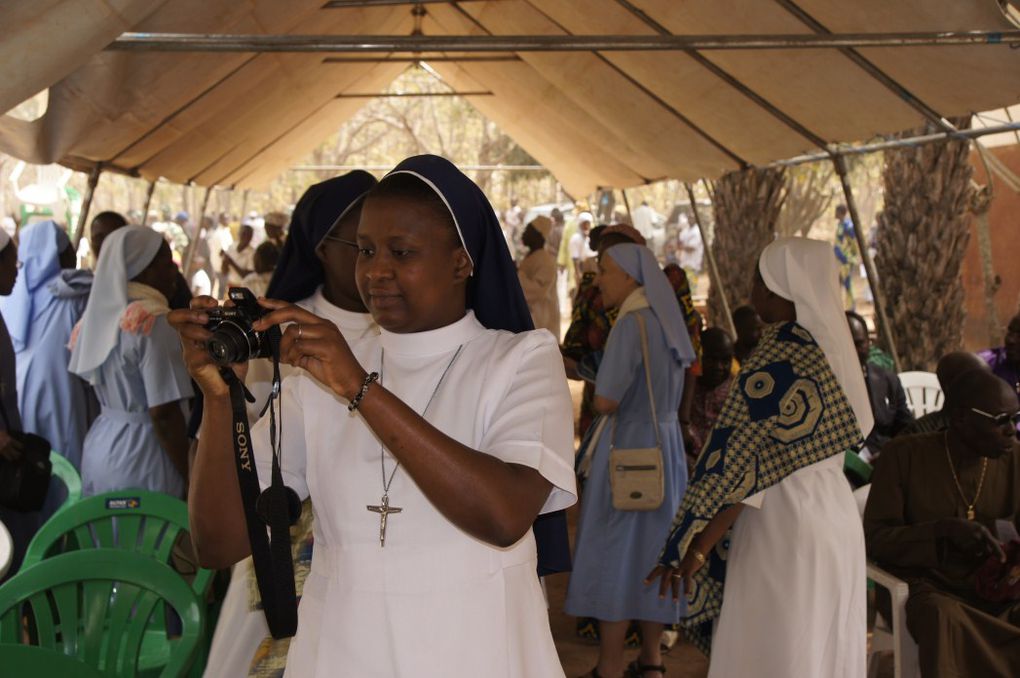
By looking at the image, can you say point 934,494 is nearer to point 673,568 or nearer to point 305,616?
point 673,568

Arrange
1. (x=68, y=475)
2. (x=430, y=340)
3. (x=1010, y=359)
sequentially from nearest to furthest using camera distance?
(x=430, y=340) → (x=68, y=475) → (x=1010, y=359)

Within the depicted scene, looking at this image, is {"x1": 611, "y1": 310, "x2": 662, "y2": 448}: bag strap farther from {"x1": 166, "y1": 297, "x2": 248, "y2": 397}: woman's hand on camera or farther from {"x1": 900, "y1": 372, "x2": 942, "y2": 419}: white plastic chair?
{"x1": 166, "y1": 297, "x2": 248, "y2": 397}: woman's hand on camera

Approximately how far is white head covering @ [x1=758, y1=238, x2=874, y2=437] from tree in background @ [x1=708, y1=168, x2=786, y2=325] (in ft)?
29.2

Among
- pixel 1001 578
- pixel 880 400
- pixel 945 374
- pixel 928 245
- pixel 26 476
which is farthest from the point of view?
pixel 928 245

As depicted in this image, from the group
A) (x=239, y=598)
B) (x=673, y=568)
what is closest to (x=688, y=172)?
(x=673, y=568)

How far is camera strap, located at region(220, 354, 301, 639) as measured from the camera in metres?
1.76

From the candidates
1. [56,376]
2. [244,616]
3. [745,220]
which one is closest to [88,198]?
A: [56,376]

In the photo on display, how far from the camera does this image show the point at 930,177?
9.96 meters

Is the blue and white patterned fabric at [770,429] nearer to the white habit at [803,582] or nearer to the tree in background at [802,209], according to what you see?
the white habit at [803,582]

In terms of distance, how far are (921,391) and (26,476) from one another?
5.52 m

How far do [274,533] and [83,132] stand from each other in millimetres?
4442

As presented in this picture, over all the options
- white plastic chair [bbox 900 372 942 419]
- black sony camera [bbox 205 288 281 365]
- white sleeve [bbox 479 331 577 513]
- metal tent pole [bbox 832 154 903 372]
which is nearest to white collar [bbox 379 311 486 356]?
white sleeve [bbox 479 331 577 513]

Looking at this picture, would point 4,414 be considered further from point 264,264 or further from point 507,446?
point 264,264

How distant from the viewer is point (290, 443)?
190 centimetres
